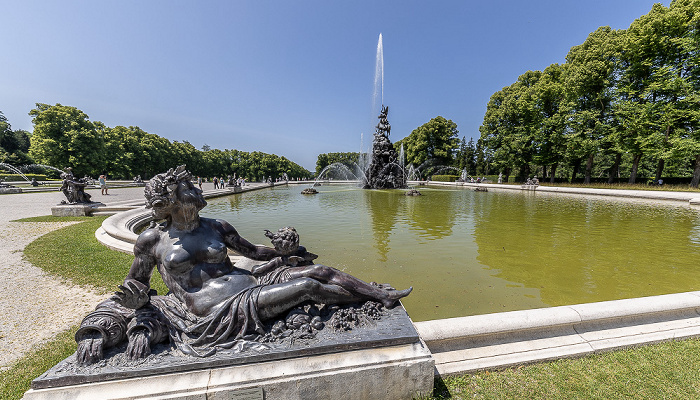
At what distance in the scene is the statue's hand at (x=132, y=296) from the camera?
218 cm

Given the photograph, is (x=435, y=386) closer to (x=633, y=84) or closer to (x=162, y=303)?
(x=162, y=303)

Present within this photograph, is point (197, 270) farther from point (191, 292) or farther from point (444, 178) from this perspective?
Answer: point (444, 178)

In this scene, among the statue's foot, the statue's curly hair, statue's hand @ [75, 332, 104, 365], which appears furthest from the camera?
the statue's foot

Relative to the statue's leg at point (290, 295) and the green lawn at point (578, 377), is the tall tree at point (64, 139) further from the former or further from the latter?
the statue's leg at point (290, 295)

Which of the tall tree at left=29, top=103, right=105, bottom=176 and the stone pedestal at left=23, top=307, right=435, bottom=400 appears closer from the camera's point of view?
the stone pedestal at left=23, top=307, right=435, bottom=400

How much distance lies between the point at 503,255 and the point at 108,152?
55878 millimetres

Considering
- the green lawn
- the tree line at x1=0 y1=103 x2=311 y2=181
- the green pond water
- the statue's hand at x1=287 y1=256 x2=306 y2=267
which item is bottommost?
the green pond water

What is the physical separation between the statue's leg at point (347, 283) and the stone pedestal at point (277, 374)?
1.15ft

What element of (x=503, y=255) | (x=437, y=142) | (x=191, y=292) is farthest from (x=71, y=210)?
(x=437, y=142)

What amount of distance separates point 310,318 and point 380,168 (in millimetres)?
29570

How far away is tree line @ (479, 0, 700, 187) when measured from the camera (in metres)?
22.0

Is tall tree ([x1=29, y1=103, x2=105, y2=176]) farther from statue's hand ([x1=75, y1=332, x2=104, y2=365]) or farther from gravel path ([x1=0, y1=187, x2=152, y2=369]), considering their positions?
statue's hand ([x1=75, y1=332, x2=104, y2=365])

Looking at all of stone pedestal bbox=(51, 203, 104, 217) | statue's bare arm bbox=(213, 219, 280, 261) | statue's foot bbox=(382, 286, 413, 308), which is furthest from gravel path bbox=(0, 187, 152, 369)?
stone pedestal bbox=(51, 203, 104, 217)

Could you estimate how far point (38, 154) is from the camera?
1217 inches
